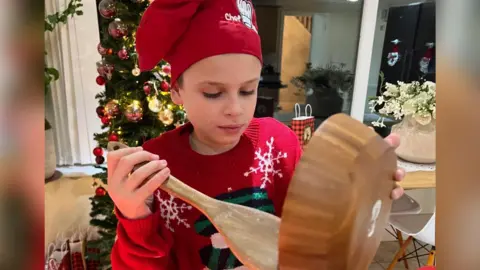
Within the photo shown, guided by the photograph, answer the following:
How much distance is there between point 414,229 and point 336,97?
100cm

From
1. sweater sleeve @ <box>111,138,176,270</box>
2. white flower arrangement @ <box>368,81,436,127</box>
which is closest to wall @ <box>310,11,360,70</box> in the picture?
white flower arrangement @ <box>368,81,436,127</box>

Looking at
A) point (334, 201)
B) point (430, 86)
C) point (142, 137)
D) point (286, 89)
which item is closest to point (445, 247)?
point (334, 201)

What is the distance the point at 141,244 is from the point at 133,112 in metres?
0.90

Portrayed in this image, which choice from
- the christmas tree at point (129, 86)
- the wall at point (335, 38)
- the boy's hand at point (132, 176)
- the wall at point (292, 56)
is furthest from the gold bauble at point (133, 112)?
the wall at point (335, 38)

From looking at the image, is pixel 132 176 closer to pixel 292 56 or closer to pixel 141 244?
pixel 141 244

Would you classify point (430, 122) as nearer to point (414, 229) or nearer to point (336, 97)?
point (414, 229)

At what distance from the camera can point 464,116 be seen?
135mm

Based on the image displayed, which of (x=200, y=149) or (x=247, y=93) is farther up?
(x=247, y=93)

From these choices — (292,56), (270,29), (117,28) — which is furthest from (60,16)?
(292,56)

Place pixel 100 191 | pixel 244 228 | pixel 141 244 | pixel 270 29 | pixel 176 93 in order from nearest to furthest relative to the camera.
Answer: pixel 244 228 → pixel 141 244 → pixel 176 93 → pixel 100 191 → pixel 270 29

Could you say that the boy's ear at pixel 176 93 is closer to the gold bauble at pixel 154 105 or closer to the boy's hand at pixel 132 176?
the boy's hand at pixel 132 176

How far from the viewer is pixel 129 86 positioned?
5.10ft

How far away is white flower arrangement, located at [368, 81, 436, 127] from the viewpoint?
2033mm

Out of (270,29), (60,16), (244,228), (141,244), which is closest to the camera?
(244,228)
